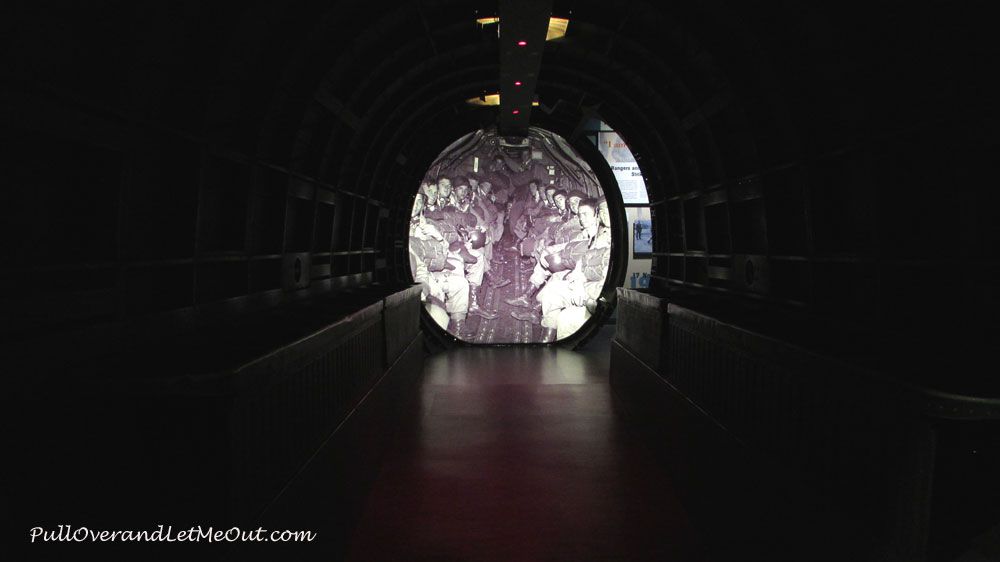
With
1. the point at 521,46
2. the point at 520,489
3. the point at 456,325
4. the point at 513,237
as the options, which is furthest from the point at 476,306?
the point at 520,489

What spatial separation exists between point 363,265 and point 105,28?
6.38 meters

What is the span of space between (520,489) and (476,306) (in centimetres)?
839

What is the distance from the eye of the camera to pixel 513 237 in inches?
512

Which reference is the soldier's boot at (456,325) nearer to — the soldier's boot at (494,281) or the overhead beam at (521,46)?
the soldier's boot at (494,281)

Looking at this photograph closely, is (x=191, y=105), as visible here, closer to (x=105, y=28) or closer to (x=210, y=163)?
(x=210, y=163)

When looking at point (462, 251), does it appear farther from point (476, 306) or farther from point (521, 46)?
point (521, 46)

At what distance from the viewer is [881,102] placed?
3406mm

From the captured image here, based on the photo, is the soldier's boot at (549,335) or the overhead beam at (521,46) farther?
the soldier's boot at (549,335)

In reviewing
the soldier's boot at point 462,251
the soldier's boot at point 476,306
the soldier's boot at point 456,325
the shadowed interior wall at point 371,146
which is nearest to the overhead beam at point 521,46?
the shadowed interior wall at point 371,146

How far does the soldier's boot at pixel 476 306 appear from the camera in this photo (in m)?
12.8

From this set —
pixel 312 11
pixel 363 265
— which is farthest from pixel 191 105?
pixel 363 265

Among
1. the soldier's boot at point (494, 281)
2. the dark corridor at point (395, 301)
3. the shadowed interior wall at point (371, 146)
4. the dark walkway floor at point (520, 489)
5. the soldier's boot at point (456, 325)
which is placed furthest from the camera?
the soldier's boot at point (494, 281)

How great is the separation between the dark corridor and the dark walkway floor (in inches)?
1.3

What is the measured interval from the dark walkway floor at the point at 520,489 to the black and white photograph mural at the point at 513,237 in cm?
507
